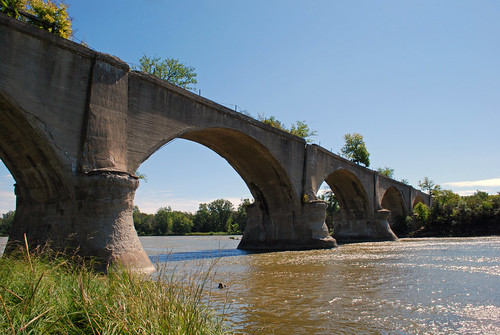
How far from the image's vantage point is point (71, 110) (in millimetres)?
12883

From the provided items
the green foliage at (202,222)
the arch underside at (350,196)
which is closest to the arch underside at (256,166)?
the arch underside at (350,196)

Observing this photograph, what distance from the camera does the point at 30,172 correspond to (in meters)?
13.2

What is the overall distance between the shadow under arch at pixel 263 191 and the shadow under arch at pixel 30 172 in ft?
36.0

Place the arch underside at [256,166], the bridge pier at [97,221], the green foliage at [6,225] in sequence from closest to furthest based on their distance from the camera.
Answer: the bridge pier at [97,221]
the arch underside at [256,166]
the green foliage at [6,225]

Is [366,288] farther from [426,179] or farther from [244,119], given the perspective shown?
[426,179]

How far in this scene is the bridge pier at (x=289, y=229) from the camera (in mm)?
25828

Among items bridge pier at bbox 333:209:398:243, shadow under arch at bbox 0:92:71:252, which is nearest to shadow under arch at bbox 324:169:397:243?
bridge pier at bbox 333:209:398:243

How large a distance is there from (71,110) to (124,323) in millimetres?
11058

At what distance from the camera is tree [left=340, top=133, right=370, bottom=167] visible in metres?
58.2

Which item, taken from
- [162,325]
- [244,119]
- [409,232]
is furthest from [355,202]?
[162,325]

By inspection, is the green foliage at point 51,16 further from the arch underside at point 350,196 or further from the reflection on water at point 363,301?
the arch underside at point 350,196

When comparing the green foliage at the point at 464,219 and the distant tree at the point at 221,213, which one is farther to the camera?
the distant tree at the point at 221,213

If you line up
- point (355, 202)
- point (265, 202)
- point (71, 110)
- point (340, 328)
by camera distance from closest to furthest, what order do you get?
point (340, 328) → point (71, 110) → point (265, 202) → point (355, 202)

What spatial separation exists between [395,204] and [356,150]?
9835 mm
